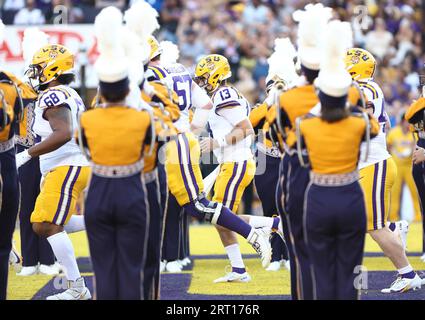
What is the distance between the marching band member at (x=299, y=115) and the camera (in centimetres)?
701

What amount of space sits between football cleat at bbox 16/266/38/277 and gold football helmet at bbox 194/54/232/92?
248 cm

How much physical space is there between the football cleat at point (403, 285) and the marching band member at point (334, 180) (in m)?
2.64

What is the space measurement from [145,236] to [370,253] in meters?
6.18

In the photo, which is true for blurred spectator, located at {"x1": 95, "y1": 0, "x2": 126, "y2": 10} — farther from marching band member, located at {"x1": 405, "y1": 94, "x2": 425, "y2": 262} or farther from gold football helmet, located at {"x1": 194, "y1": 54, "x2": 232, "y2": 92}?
marching band member, located at {"x1": 405, "y1": 94, "x2": 425, "y2": 262}

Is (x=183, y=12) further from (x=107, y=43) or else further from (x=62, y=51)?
(x=107, y=43)

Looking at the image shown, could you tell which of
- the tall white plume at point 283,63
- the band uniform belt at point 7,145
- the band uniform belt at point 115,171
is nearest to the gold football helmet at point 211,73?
the tall white plume at point 283,63

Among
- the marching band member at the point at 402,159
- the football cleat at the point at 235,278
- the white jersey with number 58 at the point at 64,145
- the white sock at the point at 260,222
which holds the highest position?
the white jersey with number 58 at the point at 64,145

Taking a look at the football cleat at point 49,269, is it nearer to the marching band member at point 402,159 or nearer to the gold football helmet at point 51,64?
the gold football helmet at point 51,64

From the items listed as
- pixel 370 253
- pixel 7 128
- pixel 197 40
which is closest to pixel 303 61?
pixel 7 128

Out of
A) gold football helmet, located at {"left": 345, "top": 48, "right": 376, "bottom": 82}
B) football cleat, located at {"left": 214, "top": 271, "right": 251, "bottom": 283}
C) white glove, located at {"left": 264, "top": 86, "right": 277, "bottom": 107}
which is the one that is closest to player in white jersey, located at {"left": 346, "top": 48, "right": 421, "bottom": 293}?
gold football helmet, located at {"left": 345, "top": 48, "right": 376, "bottom": 82}

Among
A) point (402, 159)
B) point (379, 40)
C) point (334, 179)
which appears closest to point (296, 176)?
point (334, 179)

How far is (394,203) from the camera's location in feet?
55.7

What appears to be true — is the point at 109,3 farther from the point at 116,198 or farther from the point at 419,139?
the point at 116,198

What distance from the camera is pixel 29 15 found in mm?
17828
